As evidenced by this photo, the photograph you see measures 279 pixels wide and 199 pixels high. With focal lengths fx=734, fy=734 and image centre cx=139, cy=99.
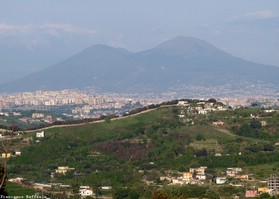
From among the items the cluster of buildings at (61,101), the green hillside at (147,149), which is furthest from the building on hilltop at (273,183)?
the cluster of buildings at (61,101)

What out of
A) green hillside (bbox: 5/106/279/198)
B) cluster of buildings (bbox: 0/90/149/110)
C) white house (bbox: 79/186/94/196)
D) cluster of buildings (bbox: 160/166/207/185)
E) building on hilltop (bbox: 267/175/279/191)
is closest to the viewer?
building on hilltop (bbox: 267/175/279/191)

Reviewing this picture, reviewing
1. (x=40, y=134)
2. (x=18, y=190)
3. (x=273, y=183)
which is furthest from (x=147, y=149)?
(x=18, y=190)

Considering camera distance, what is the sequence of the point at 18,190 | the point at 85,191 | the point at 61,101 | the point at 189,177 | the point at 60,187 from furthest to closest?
the point at 61,101, the point at 189,177, the point at 60,187, the point at 85,191, the point at 18,190

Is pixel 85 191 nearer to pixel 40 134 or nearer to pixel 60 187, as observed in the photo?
pixel 60 187

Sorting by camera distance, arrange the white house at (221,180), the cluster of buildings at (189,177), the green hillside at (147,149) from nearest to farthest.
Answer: the white house at (221,180) < the cluster of buildings at (189,177) < the green hillside at (147,149)

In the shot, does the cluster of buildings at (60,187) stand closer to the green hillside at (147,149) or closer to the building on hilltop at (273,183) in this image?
the green hillside at (147,149)

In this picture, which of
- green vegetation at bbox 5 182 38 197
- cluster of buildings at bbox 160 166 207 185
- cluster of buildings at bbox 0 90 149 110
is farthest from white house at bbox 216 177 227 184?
cluster of buildings at bbox 0 90 149 110

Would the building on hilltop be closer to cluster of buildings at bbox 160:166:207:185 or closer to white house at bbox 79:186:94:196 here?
cluster of buildings at bbox 160:166:207:185

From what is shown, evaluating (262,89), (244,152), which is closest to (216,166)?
(244,152)
